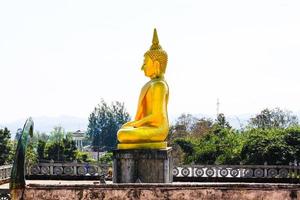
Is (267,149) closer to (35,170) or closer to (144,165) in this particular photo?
(35,170)

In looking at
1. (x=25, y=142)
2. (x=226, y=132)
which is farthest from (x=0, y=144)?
(x=25, y=142)

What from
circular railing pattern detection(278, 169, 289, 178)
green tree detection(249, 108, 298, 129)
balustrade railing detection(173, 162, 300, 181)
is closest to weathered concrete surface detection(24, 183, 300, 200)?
balustrade railing detection(173, 162, 300, 181)

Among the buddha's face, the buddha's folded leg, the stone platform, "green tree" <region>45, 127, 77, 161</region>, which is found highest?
the buddha's face

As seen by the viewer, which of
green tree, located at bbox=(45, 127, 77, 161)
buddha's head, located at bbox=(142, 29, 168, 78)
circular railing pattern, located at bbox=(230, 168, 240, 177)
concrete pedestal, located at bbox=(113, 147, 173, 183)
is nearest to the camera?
concrete pedestal, located at bbox=(113, 147, 173, 183)

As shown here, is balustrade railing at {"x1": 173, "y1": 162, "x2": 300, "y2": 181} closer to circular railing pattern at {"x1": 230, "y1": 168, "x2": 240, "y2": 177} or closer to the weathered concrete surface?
circular railing pattern at {"x1": 230, "y1": 168, "x2": 240, "y2": 177}

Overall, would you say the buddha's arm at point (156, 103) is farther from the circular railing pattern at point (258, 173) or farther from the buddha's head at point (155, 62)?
the circular railing pattern at point (258, 173)

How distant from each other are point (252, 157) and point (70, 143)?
1951cm

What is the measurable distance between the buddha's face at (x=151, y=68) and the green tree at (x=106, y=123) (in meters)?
71.8

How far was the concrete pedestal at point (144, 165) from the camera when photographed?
15742 mm

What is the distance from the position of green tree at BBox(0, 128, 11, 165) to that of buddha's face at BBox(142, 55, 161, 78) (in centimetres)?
2267

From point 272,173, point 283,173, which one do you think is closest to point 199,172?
point 272,173

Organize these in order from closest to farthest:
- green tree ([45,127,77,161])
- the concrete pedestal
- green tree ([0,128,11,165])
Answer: the concrete pedestal
green tree ([0,128,11,165])
green tree ([45,127,77,161])

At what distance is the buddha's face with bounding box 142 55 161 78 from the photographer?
16703mm

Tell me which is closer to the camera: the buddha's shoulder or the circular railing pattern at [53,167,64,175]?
the buddha's shoulder
